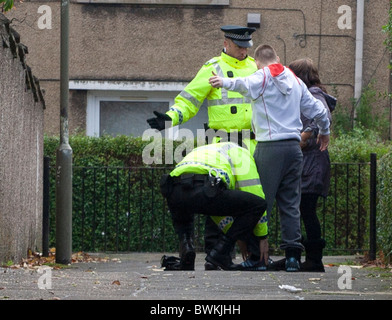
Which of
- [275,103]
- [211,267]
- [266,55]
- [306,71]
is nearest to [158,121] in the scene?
[275,103]

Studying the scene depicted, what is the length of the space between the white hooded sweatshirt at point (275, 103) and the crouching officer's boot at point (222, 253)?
84cm

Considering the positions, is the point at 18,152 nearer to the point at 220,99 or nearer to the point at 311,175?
the point at 220,99

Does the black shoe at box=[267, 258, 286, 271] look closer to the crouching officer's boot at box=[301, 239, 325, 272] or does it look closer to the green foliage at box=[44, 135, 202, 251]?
the crouching officer's boot at box=[301, 239, 325, 272]

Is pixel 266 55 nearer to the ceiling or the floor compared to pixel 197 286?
nearer to the ceiling

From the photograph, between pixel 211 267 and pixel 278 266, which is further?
pixel 278 266

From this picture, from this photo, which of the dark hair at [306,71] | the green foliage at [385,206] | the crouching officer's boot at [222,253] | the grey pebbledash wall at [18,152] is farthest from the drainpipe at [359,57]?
Answer: the crouching officer's boot at [222,253]

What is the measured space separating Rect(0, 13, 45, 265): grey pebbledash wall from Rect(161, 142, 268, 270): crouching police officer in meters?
1.83

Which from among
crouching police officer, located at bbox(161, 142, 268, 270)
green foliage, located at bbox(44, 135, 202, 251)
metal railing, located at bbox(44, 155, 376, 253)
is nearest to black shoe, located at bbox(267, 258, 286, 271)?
crouching police officer, located at bbox(161, 142, 268, 270)

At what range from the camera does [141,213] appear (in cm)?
1165

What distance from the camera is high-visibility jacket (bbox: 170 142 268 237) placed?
6707mm

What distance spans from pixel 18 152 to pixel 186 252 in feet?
8.98

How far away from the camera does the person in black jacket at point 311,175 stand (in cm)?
761

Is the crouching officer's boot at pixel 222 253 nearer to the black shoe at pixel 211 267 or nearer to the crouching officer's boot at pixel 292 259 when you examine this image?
the black shoe at pixel 211 267

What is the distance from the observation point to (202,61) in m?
15.7
